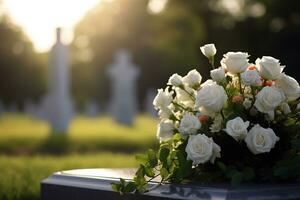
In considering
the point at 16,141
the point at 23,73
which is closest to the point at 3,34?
the point at 23,73

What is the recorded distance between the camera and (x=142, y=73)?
1850 inches

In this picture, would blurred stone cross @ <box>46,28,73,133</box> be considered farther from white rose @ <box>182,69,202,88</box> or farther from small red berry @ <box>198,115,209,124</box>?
small red berry @ <box>198,115,209,124</box>

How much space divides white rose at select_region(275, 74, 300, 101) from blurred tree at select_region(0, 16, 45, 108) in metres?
48.9

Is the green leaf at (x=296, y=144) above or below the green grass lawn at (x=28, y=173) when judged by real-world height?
above

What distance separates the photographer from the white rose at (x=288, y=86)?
150 inches

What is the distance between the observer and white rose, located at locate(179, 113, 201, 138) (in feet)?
12.0

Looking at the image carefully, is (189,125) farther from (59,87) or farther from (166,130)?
(59,87)

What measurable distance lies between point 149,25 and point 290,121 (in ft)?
145

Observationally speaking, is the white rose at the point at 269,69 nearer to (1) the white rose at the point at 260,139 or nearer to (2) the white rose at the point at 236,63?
(2) the white rose at the point at 236,63

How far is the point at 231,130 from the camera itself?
353 cm

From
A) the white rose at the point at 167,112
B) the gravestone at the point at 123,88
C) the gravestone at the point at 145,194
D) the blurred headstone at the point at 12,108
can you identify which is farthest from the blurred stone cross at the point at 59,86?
the blurred headstone at the point at 12,108

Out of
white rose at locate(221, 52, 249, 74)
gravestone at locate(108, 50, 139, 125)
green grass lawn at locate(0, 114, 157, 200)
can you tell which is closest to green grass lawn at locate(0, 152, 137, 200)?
green grass lawn at locate(0, 114, 157, 200)

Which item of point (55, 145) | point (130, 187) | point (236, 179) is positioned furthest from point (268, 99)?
point (55, 145)

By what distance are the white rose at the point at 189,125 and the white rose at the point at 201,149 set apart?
103 mm
